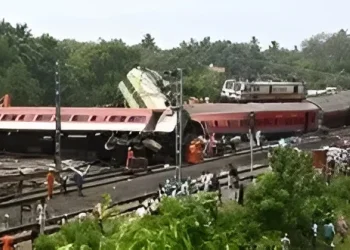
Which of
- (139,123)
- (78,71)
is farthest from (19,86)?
(139,123)

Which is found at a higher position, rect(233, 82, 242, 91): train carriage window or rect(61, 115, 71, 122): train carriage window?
rect(233, 82, 242, 91): train carriage window

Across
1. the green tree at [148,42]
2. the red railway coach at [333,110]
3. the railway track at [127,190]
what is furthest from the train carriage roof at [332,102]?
the green tree at [148,42]

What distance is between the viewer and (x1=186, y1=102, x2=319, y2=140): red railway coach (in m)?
38.1

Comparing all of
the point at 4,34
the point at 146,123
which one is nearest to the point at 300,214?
the point at 146,123

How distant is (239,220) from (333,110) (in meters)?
30.8

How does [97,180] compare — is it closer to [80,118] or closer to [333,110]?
[80,118]

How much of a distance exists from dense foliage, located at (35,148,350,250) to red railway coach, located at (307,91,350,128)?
22.0 m

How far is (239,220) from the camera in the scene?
18.1m

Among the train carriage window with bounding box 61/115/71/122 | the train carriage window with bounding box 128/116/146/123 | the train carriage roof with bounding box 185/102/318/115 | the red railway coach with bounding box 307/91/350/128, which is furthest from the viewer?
the red railway coach with bounding box 307/91/350/128

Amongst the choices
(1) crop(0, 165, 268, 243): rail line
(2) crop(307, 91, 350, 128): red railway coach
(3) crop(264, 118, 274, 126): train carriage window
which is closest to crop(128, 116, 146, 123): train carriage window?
(1) crop(0, 165, 268, 243): rail line

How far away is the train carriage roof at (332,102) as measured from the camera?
47.7m

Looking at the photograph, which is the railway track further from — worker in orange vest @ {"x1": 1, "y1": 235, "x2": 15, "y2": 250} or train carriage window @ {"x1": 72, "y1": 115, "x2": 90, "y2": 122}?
train carriage window @ {"x1": 72, "y1": 115, "x2": 90, "y2": 122}

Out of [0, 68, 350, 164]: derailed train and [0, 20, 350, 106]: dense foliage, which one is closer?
[0, 68, 350, 164]: derailed train

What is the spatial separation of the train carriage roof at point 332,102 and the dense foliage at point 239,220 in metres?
23.0
